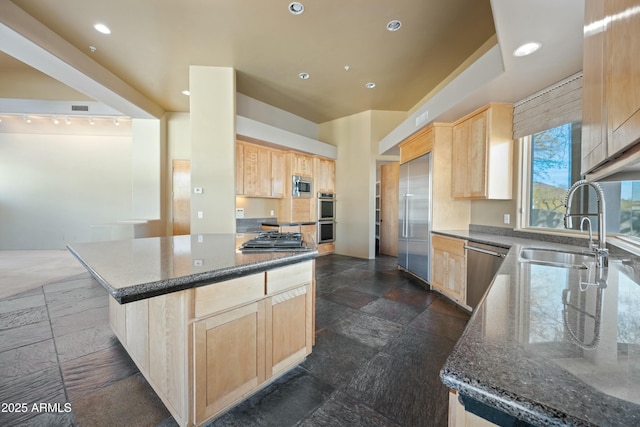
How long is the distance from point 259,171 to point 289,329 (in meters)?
3.70

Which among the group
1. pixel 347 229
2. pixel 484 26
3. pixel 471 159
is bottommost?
pixel 347 229

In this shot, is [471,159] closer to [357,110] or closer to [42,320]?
[357,110]

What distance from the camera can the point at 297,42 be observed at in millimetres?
3217

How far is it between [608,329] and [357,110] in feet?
18.1

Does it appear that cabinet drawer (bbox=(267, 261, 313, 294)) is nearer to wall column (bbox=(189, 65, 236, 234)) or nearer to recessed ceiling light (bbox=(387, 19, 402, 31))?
wall column (bbox=(189, 65, 236, 234))

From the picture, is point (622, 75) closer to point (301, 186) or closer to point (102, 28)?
point (102, 28)

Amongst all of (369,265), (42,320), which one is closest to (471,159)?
(369,265)

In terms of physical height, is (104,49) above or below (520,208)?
above

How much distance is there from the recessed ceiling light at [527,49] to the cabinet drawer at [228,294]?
2502 mm

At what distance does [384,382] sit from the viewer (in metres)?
1.68

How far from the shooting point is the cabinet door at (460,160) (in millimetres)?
3209

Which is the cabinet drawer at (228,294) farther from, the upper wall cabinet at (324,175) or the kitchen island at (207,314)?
the upper wall cabinet at (324,175)

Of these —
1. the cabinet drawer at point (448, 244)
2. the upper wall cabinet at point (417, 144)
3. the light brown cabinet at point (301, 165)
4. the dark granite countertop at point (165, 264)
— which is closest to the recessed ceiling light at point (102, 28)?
the dark granite countertop at point (165, 264)

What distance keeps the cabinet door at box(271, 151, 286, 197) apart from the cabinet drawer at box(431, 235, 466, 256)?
3143 millimetres
